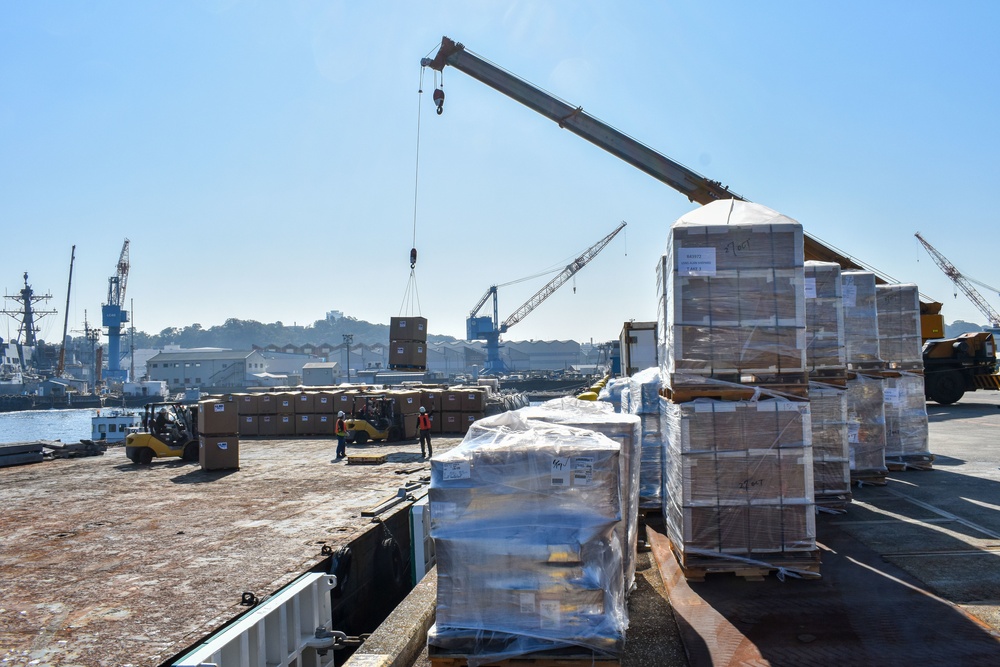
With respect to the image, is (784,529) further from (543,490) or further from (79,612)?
(79,612)

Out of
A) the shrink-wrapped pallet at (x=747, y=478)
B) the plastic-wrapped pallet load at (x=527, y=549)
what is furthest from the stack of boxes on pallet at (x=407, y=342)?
the plastic-wrapped pallet load at (x=527, y=549)

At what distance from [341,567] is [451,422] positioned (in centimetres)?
1418

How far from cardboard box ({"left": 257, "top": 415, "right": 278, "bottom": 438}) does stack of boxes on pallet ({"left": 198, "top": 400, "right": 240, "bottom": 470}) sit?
26.2ft

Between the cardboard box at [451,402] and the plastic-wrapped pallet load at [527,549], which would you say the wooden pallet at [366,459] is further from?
the plastic-wrapped pallet load at [527,549]

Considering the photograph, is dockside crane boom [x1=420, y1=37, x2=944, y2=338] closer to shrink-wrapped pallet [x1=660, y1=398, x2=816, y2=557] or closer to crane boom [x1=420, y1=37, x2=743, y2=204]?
crane boom [x1=420, y1=37, x2=743, y2=204]

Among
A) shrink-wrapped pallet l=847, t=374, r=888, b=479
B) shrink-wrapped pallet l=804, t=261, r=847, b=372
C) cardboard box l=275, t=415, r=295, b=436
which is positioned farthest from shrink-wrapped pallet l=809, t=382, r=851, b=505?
cardboard box l=275, t=415, r=295, b=436

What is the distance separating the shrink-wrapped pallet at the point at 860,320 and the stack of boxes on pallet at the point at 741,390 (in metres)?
4.73

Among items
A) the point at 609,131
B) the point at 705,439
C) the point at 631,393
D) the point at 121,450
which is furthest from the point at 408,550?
the point at 121,450

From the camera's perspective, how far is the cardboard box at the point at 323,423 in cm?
2192

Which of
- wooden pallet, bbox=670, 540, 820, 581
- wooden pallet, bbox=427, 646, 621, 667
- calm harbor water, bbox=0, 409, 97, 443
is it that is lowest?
calm harbor water, bbox=0, 409, 97, 443

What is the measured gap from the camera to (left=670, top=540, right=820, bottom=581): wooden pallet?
18.9 feet

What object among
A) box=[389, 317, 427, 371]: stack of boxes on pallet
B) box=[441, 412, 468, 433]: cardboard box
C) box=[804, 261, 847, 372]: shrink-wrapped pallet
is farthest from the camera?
box=[441, 412, 468, 433]: cardboard box

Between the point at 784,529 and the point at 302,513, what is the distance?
6.76 m

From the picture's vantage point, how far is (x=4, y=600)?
642 centimetres
